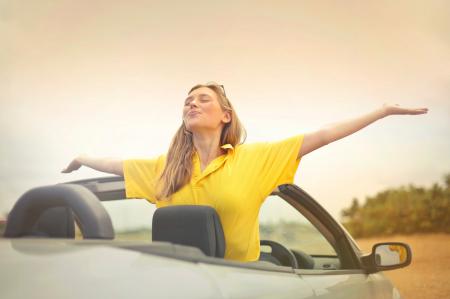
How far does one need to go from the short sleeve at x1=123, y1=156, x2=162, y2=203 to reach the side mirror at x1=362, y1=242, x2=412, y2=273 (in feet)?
2.26

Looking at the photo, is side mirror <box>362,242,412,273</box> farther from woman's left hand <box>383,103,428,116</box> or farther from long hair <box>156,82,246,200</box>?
long hair <box>156,82,246,200</box>

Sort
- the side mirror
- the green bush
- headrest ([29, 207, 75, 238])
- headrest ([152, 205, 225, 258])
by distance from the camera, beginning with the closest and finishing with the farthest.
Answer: headrest ([29, 207, 75, 238]) → headrest ([152, 205, 225, 258]) → the side mirror → the green bush

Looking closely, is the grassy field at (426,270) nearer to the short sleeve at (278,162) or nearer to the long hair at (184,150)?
the long hair at (184,150)

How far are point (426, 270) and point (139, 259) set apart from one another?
7381 mm

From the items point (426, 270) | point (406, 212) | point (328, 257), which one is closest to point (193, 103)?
point (328, 257)

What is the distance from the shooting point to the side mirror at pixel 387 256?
1.75 meters

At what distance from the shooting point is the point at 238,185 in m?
1.83

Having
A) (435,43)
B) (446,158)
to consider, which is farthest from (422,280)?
(435,43)

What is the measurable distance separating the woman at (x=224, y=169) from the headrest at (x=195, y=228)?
0.48m

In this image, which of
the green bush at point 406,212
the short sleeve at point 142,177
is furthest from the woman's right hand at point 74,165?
the green bush at point 406,212

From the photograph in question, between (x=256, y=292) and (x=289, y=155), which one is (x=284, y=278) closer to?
(x=256, y=292)

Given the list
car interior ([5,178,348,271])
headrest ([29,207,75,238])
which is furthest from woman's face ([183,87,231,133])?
headrest ([29,207,75,238])

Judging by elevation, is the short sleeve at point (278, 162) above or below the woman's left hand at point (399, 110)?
below

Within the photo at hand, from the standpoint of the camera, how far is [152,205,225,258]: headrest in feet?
4.05
